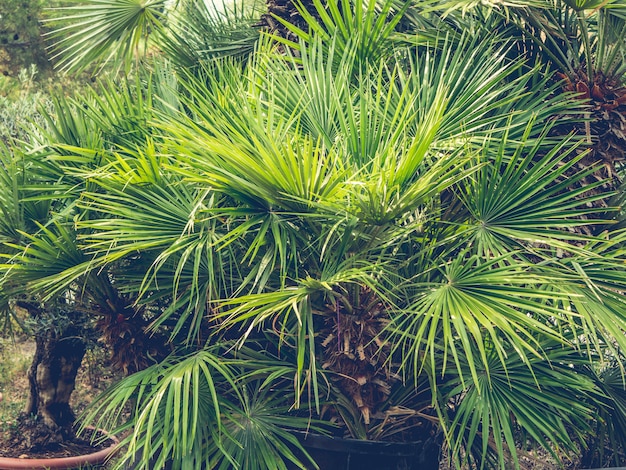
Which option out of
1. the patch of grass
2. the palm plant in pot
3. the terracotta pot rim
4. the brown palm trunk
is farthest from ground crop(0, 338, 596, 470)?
the palm plant in pot

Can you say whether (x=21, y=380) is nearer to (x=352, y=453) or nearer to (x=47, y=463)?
(x=47, y=463)

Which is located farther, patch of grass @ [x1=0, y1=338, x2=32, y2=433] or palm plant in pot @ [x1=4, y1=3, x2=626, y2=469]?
patch of grass @ [x1=0, y1=338, x2=32, y2=433]

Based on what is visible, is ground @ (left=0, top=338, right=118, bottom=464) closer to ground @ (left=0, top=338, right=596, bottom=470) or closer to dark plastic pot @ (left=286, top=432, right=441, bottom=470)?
ground @ (left=0, top=338, right=596, bottom=470)

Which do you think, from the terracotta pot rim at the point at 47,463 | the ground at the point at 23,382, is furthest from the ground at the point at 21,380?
the terracotta pot rim at the point at 47,463

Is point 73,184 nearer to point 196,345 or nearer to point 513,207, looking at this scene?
point 196,345

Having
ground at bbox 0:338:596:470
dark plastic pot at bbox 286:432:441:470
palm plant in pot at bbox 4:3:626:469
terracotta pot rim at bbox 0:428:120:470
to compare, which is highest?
palm plant in pot at bbox 4:3:626:469

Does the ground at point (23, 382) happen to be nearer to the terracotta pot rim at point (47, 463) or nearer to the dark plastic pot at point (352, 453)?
the terracotta pot rim at point (47, 463)

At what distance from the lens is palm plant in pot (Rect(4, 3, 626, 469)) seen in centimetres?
303

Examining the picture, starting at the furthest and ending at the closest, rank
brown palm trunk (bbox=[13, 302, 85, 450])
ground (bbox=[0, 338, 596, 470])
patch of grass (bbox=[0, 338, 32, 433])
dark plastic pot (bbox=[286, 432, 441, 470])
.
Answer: patch of grass (bbox=[0, 338, 32, 433]), ground (bbox=[0, 338, 596, 470]), brown palm trunk (bbox=[13, 302, 85, 450]), dark plastic pot (bbox=[286, 432, 441, 470])

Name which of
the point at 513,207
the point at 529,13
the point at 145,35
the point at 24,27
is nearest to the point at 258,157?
the point at 513,207

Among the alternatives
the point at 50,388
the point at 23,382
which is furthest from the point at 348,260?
the point at 23,382

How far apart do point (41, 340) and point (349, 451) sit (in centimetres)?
226

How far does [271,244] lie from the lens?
3.42 metres

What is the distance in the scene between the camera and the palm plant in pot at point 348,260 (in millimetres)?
3025
